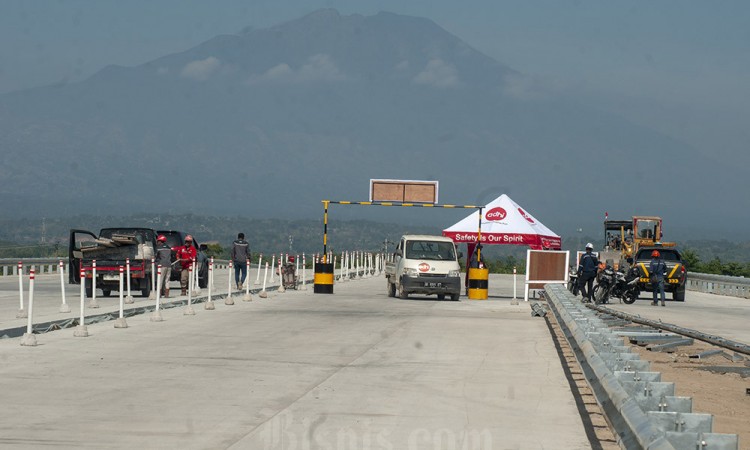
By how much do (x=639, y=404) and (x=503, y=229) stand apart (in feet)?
134

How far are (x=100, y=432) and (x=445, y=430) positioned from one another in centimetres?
290

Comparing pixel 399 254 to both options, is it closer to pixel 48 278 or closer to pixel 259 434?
pixel 48 278

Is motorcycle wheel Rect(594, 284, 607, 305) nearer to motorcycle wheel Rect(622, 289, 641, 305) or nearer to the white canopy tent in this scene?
motorcycle wheel Rect(622, 289, 641, 305)

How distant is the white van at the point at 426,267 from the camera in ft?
130

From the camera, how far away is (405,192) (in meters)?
44.3

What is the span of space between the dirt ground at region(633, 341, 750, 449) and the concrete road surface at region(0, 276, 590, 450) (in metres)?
1.39

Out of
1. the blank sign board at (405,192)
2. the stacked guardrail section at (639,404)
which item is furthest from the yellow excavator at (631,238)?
the stacked guardrail section at (639,404)

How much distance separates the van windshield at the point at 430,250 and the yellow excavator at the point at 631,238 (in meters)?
13.8

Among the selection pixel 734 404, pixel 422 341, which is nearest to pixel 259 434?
pixel 734 404

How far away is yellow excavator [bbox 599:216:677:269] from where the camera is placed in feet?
181

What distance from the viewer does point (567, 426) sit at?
1209cm

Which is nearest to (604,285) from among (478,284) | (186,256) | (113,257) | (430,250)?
(478,284)

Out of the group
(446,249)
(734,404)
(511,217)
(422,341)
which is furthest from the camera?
(511,217)

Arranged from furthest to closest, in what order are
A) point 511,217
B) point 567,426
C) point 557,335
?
point 511,217, point 557,335, point 567,426
